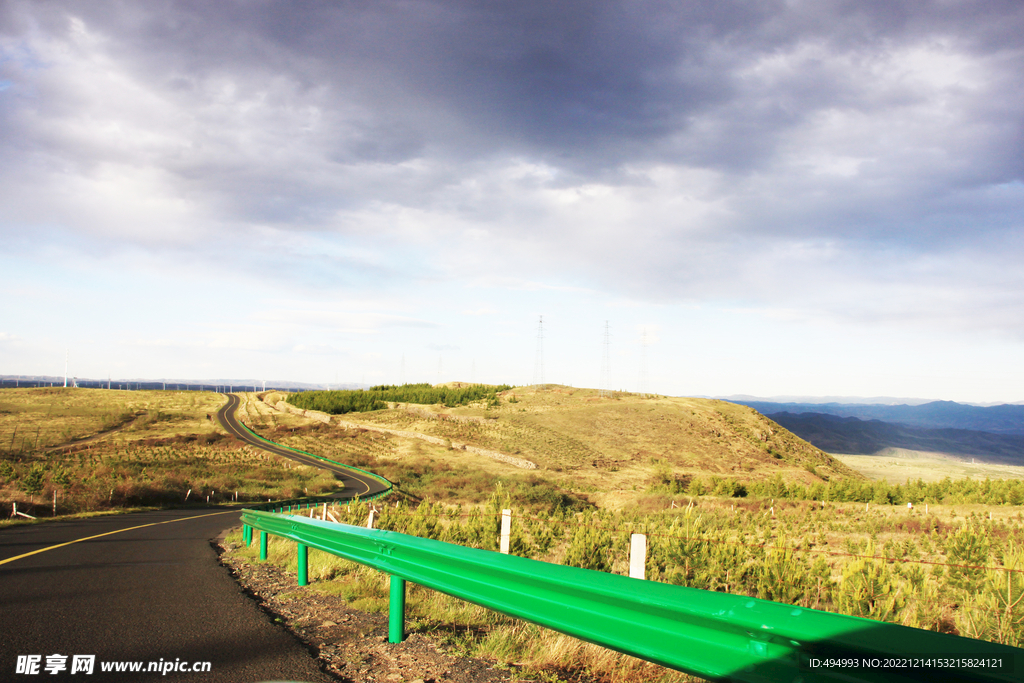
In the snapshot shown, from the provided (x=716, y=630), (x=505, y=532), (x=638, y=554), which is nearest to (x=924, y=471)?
(x=505, y=532)

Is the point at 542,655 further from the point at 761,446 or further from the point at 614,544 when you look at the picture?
the point at 761,446

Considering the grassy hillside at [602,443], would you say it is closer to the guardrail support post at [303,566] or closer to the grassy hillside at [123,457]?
the grassy hillside at [123,457]

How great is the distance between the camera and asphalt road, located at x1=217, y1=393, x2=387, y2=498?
4138cm

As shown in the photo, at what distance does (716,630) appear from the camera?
2.29 metres

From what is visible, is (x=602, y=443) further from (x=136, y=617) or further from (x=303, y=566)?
(x=136, y=617)

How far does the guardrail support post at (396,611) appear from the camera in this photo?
14.9ft

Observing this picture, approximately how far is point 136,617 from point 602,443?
71314 mm

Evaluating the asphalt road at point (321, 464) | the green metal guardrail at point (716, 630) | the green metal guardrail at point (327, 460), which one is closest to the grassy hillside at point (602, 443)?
the green metal guardrail at point (327, 460)

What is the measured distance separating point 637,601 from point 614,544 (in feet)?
35.8

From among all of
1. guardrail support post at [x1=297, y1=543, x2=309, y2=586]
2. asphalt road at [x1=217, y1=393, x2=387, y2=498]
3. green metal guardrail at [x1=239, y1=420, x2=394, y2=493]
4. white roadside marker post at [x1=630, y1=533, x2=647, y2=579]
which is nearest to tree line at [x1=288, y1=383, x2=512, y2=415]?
asphalt road at [x1=217, y1=393, x2=387, y2=498]

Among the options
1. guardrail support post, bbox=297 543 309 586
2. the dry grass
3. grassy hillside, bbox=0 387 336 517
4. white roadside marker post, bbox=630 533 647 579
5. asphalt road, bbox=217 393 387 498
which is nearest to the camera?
white roadside marker post, bbox=630 533 647 579

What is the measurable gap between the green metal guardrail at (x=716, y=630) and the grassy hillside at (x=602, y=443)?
38.1m

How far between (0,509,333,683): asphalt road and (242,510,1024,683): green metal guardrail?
1.73 metres

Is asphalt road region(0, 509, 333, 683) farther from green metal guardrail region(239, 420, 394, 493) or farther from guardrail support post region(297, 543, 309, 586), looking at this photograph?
green metal guardrail region(239, 420, 394, 493)
